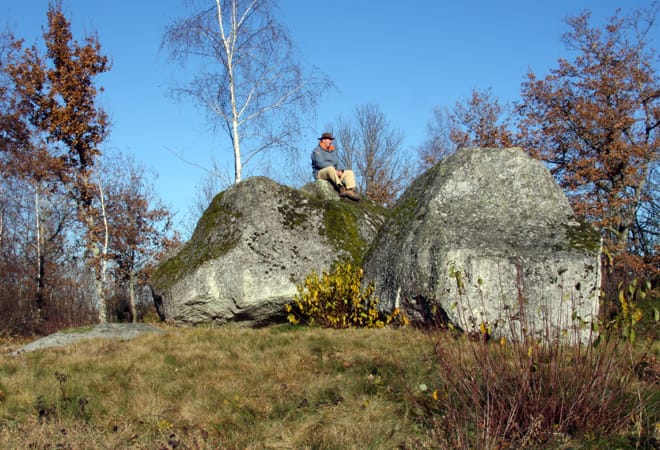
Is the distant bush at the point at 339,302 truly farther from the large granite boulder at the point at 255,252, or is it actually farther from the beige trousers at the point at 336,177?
the beige trousers at the point at 336,177

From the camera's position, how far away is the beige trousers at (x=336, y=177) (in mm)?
11719

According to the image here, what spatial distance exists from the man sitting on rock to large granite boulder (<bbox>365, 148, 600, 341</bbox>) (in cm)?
340

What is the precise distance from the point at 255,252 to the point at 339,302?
1.76m

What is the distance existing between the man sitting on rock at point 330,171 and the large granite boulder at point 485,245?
340 cm

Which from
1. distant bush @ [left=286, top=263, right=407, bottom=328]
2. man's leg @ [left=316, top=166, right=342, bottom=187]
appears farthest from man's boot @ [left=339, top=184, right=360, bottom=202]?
distant bush @ [left=286, top=263, right=407, bottom=328]

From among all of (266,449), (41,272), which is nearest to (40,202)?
(41,272)

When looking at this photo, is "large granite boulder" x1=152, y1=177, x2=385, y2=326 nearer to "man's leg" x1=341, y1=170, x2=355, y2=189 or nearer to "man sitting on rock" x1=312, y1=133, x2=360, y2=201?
"man sitting on rock" x1=312, y1=133, x2=360, y2=201

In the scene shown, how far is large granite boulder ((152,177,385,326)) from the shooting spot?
8.91m

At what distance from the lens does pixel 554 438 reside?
3525mm

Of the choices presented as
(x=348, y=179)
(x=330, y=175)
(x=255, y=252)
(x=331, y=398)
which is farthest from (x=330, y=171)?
(x=331, y=398)

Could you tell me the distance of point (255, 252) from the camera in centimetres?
912

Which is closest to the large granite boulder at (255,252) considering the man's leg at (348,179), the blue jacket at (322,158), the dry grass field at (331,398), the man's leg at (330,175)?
the man's leg at (348,179)

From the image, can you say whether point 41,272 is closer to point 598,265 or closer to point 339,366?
point 339,366

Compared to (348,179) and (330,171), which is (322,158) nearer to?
(330,171)
